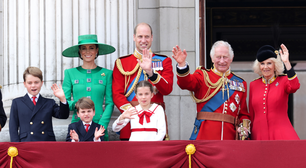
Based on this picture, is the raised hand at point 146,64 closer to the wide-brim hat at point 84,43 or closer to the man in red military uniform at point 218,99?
the man in red military uniform at point 218,99

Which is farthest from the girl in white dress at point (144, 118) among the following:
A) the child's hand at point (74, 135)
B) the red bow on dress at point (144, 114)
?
the child's hand at point (74, 135)

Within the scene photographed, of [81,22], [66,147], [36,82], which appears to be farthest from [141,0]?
[66,147]

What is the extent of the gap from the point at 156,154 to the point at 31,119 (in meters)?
1.26

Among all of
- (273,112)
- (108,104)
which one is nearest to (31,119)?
(108,104)

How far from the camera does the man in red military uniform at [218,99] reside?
414cm

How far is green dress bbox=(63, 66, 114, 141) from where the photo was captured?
14.4 ft

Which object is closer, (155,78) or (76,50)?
(155,78)

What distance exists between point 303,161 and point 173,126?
8.14 feet

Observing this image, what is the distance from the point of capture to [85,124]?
4.09 metres

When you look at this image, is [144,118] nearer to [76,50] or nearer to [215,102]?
[215,102]

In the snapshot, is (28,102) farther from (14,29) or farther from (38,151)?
(14,29)

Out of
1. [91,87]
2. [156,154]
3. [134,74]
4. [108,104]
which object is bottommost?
[156,154]

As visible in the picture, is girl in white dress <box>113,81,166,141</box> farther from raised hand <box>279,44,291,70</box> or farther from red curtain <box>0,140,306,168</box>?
raised hand <box>279,44,291,70</box>

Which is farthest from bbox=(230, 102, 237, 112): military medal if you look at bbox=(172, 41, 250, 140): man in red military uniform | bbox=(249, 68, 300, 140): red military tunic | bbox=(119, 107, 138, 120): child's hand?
→ bbox=(119, 107, 138, 120): child's hand
